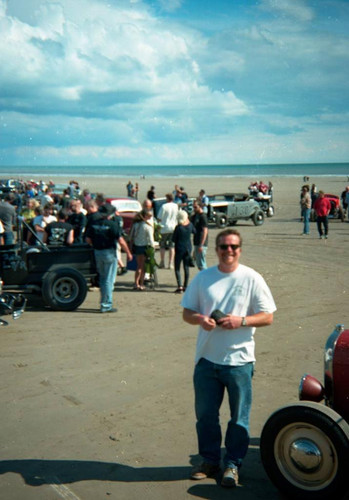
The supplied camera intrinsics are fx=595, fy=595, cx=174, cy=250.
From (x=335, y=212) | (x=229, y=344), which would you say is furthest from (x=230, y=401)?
(x=335, y=212)

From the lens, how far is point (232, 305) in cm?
413

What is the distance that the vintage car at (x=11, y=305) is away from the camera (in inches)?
355

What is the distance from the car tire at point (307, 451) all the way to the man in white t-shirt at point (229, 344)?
0.26m

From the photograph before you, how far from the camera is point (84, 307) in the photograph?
33.5 feet

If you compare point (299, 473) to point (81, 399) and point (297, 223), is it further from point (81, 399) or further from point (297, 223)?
point (297, 223)

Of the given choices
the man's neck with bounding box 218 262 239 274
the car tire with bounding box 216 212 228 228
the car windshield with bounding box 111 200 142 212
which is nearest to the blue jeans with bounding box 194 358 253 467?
the man's neck with bounding box 218 262 239 274

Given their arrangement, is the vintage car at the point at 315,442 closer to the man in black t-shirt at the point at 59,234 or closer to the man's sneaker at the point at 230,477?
the man's sneaker at the point at 230,477

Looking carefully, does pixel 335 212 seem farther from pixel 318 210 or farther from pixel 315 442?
pixel 315 442

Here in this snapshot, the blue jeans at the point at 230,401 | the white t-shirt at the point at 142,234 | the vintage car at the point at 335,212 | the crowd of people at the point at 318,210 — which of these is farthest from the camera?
the vintage car at the point at 335,212

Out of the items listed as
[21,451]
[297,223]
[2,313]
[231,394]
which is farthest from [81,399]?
[297,223]

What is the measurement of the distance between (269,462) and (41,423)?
223 centimetres

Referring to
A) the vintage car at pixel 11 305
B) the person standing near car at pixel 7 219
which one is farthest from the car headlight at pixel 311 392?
the person standing near car at pixel 7 219

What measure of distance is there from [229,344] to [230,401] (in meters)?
0.41

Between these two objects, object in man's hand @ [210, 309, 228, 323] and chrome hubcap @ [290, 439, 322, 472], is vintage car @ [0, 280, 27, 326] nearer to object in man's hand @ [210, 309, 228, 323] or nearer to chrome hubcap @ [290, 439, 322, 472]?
object in man's hand @ [210, 309, 228, 323]
